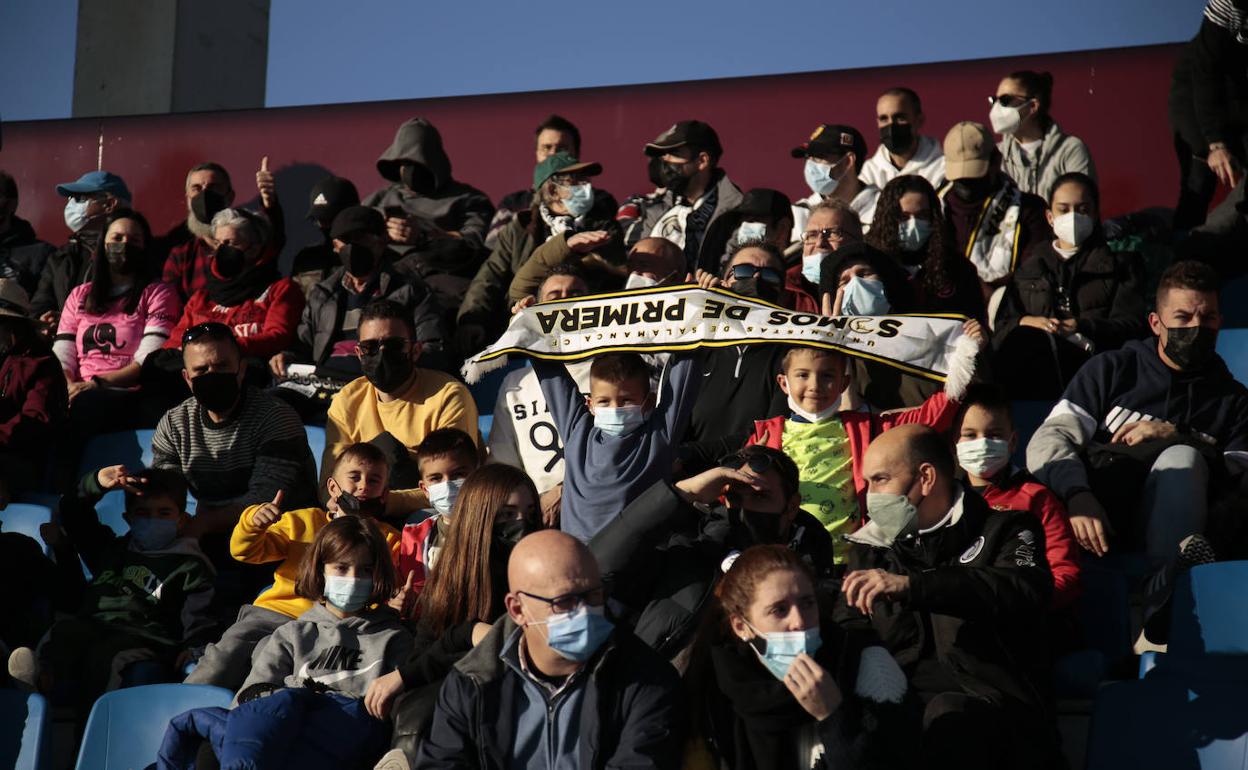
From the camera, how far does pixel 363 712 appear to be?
15.7ft

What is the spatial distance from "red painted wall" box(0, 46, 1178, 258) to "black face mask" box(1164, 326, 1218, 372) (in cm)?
433

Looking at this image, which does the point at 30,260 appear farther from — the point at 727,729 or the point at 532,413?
the point at 727,729

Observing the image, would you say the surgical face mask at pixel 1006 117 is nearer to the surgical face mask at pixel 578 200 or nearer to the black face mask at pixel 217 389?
the surgical face mask at pixel 578 200

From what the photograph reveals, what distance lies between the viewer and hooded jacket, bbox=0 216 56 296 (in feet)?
32.2

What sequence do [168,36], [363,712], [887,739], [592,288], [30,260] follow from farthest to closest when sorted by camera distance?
[168,36]
[30,260]
[592,288]
[363,712]
[887,739]

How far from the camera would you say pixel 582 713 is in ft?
13.9

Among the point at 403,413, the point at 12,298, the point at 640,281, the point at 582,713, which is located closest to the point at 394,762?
the point at 582,713

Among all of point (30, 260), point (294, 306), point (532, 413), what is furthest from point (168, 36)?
point (532, 413)

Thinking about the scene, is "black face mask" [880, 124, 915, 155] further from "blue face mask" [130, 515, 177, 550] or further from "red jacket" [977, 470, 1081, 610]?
"blue face mask" [130, 515, 177, 550]

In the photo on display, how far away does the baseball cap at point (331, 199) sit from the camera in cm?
920

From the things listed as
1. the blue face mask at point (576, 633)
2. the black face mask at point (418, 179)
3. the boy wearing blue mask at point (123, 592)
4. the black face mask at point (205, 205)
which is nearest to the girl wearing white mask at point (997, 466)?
the blue face mask at point (576, 633)

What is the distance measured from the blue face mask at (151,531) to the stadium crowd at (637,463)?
26 mm

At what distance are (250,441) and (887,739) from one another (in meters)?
3.62

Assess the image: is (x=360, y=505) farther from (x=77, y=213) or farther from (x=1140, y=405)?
(x=77, y=213)
